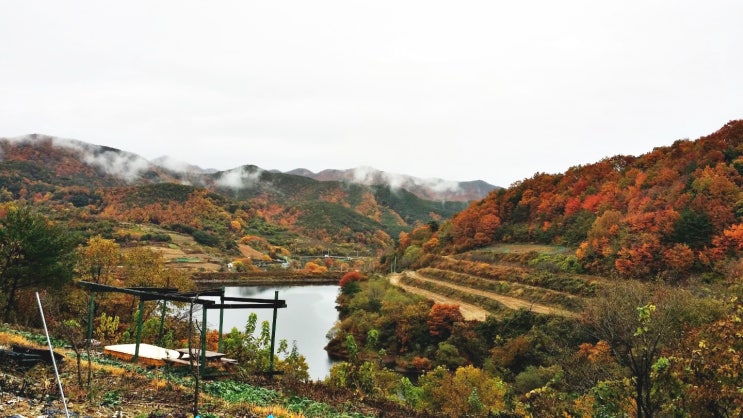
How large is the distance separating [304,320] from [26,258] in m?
37.6

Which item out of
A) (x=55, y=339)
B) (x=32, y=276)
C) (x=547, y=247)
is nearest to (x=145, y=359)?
(x=55, y=339)

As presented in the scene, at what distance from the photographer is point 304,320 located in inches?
2325

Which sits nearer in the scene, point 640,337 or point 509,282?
point 640,337

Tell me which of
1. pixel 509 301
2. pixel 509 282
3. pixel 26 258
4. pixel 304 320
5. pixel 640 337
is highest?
pixel 640 337

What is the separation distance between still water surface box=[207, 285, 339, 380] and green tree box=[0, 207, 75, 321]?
1757 cm

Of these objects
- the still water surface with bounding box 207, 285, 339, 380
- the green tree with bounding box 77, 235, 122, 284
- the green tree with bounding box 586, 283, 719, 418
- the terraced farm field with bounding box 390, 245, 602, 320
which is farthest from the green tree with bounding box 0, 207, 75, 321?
the terraced farm field with bounding box 390, 245, 602, 320

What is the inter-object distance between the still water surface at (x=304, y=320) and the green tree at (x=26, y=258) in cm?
1757

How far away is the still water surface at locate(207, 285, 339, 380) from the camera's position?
42062mm

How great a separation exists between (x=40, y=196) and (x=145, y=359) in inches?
7833

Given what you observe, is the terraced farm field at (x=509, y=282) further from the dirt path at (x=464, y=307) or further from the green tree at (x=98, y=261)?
the green tree at (x=98, y=261)

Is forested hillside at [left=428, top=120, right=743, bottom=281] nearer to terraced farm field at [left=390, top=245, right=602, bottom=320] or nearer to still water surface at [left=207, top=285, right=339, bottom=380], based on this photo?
terraced farm field at [left=390, top=245, right=602, bottom=320]

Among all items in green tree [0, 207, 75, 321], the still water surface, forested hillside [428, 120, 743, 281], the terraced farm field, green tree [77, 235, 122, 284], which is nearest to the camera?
green tree [0, 207, 75, 321]

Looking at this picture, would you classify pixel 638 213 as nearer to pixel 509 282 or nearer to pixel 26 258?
pixel 509 282

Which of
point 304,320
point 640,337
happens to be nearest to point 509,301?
point 304,320
